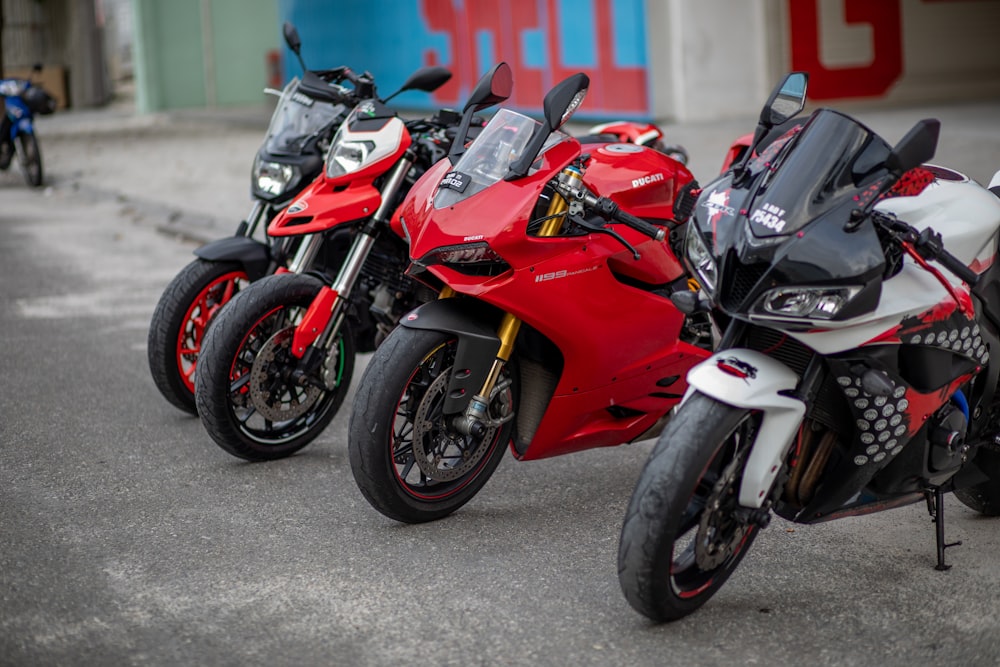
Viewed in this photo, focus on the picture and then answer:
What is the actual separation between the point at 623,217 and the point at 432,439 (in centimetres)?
100

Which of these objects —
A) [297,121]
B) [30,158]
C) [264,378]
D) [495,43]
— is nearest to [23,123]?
[30,158]

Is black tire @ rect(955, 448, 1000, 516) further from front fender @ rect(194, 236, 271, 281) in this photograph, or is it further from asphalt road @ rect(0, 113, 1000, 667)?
front fender @ rect(194, 236, 271, 281)

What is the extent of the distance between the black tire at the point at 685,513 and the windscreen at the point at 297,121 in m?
2.71

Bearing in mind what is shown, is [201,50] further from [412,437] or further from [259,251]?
[412,437]

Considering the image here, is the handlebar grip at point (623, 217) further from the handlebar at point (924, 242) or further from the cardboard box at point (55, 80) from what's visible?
the cardboard box at point (55, 80)

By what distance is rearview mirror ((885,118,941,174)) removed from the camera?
10.3 ft

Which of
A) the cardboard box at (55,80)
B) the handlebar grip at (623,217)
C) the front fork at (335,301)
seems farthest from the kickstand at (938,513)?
the cardboard box at (55,80)

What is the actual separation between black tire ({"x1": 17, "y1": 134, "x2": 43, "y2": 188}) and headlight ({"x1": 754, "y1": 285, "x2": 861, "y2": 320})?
12930mm

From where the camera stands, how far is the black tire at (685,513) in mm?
3215

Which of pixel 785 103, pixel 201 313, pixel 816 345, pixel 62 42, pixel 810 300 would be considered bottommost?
pixel 201 313

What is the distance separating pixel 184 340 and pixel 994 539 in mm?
3329

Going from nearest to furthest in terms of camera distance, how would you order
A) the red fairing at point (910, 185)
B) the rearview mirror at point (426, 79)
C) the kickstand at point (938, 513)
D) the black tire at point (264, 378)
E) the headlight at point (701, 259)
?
the headlight at point (701, 259) < the red fairing at point (910, 185) < the kickstand at point (938, 513) < the black tire at point (264, 378) < the rearview mirror at point (426, 79)

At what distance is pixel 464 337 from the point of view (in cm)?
414

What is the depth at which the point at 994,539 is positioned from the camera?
4109mm
